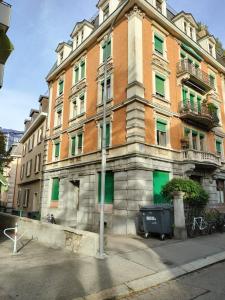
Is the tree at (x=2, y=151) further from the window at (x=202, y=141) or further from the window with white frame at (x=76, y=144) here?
the window at (x=202, y=141)

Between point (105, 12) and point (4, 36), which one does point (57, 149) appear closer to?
point (105, 12)

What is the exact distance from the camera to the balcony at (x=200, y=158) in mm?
16484

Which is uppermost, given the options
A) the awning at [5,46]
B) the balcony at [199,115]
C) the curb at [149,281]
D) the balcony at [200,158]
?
the balcony at [199,115]

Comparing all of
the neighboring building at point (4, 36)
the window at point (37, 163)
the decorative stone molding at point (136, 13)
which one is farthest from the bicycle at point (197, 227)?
the window at point (37, 163)

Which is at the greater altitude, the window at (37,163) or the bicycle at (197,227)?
the window at (37,163)

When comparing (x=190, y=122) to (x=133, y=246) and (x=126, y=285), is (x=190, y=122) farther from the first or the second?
(x=126, y=285)

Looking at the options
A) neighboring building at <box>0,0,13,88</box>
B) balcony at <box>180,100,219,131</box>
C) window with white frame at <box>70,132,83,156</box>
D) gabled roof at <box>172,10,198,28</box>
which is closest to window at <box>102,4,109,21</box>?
gabled roof at <box>172,10,198,28</box>

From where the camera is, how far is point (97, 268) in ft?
22.4

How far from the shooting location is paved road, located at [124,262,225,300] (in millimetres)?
5277

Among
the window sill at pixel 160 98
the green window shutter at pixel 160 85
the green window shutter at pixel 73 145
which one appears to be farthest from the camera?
the green window shutter at pixel 73 145

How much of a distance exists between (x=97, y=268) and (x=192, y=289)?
2.51m

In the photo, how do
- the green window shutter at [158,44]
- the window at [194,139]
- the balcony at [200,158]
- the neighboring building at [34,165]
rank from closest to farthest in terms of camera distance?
the balcony at [200,158] → the green window shutter at [158,44] → the window at [194,139] → the neighboring building at [34,165]

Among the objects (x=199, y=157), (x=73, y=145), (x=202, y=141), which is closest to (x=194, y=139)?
(x=202, y=141)

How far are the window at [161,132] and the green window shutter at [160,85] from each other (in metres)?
2.13
